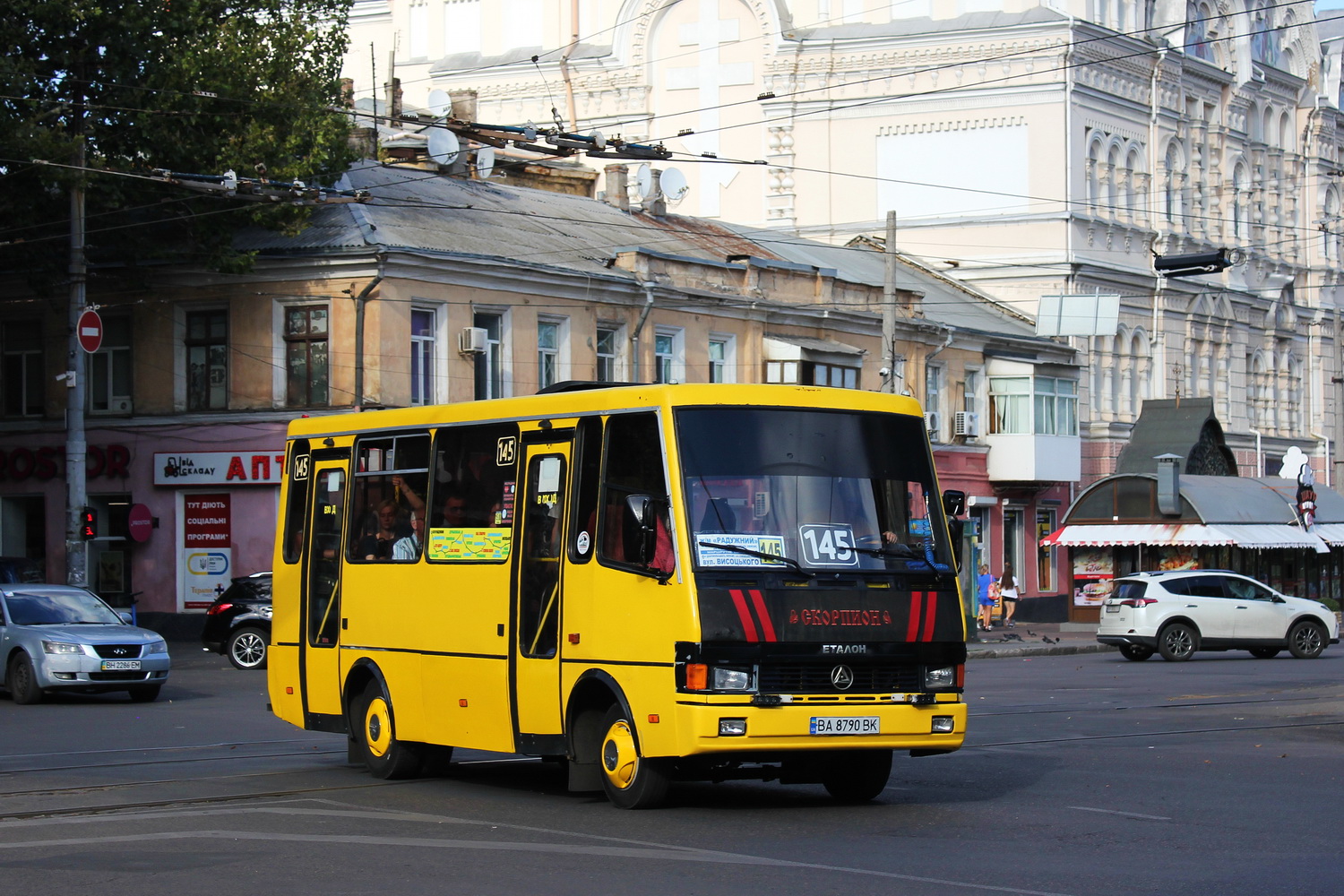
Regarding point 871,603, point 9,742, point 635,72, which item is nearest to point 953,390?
point 635,72

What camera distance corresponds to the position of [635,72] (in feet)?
210

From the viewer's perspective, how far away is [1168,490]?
46750 mm

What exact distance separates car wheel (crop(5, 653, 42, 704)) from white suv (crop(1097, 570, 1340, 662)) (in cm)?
1815

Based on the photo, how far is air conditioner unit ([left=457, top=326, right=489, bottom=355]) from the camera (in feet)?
124

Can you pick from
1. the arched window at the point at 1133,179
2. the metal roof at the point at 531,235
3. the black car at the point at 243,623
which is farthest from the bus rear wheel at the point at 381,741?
the arched window at the point at 1133,179

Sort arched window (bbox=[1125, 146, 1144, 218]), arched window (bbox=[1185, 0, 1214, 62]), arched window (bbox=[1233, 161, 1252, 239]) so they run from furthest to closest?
arched window (bbox=[1233, 161, 1252, 239]), arched window (bbox=[1185, 0, 1214, 62]), arched window (bbox=[1125, 146, 1144, 218])

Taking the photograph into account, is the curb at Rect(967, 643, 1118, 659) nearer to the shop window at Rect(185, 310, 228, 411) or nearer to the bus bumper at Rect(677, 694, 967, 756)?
the shop window at Rect(185, 310, 228, 411)

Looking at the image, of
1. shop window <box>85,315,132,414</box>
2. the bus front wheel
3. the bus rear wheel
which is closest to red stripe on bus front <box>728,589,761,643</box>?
the bus front wheel

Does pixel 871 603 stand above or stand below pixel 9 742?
above

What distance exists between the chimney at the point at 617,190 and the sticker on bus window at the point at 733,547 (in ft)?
123

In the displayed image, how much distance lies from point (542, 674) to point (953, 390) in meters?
40.2

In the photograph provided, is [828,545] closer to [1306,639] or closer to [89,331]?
[1306,639]

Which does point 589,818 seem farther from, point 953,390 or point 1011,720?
point 953,390

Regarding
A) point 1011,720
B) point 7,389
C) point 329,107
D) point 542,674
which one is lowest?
point 1011,720
